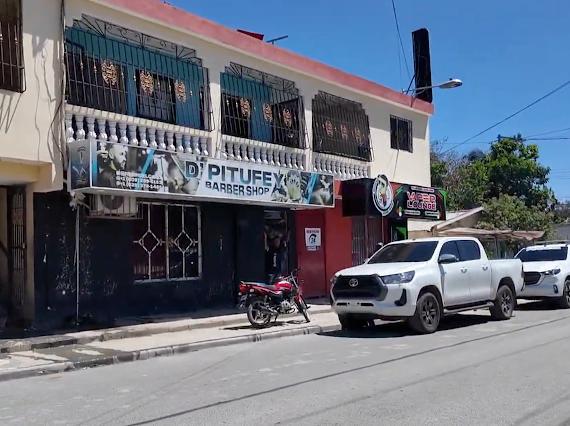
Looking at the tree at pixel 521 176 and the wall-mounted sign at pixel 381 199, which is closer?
the wall-mounted sign at pixel 381 199

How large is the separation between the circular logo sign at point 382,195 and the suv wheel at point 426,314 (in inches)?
211

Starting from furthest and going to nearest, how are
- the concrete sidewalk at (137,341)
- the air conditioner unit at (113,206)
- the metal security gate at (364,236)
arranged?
the metal security gate at (364,236), the air conditioner unit at (113,206), the concrete sidewalk at (137,341)

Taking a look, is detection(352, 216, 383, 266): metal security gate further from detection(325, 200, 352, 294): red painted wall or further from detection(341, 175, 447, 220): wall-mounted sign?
detection(341, 175, 447, 220): wall-mounted sign

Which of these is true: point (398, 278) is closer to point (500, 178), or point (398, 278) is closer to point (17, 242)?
point (17, 242)

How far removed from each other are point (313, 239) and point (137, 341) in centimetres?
751

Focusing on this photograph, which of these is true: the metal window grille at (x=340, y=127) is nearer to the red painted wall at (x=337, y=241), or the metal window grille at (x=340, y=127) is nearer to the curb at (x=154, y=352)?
the red painted wall at (x=337, y=241)

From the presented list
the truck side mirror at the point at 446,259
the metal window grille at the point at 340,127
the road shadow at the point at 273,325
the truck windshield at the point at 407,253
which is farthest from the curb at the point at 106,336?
the metal window grille at the point at 340,127

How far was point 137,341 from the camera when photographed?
37.4 feet

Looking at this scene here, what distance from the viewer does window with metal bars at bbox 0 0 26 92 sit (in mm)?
10719

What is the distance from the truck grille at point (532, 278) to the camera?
16.6 meters

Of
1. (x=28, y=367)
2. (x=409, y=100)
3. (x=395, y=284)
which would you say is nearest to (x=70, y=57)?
(x=28, y=367)

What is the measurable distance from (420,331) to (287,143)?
6.38 m

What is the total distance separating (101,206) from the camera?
1219 cm

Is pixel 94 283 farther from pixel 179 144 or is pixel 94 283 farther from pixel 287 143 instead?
pixel 287 143
